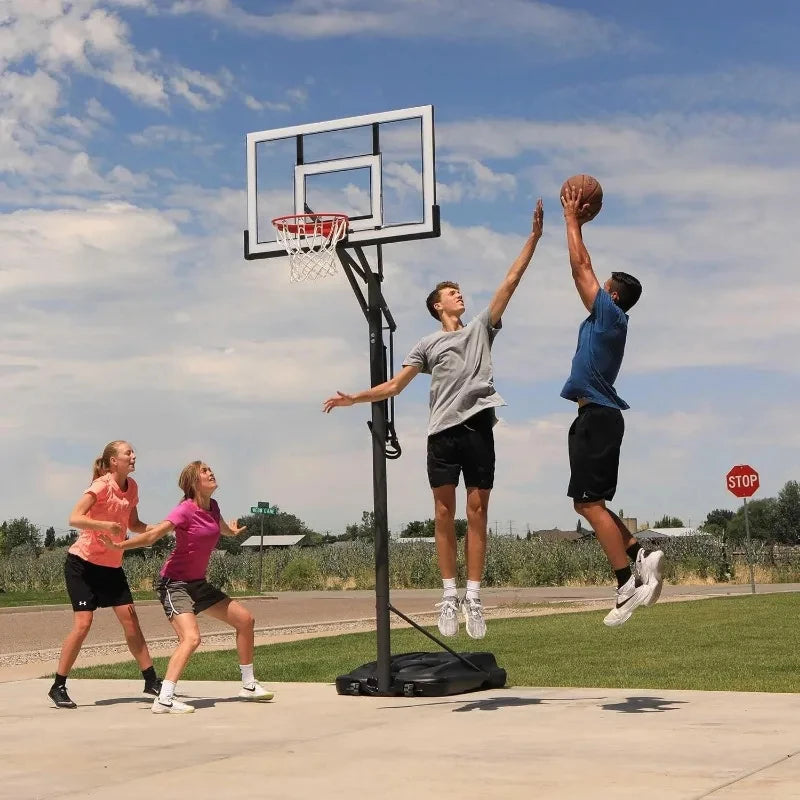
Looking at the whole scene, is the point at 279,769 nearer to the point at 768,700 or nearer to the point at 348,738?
the point at 348,738

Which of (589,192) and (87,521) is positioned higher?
(589,192)

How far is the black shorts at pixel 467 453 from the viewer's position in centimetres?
914

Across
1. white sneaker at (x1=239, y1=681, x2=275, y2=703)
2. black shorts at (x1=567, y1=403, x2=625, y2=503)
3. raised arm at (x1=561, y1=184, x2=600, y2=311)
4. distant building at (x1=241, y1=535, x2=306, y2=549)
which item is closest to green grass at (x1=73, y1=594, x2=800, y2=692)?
white sneaker at (x1=239, y1=681, x2=275, y2=703)

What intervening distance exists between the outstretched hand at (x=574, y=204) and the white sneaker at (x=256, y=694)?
4.15m

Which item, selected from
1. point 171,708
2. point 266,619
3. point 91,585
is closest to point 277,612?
point 266,619

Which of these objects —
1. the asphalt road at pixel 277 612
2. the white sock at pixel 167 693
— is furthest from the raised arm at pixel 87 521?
the asphalt road at pixel 277 612

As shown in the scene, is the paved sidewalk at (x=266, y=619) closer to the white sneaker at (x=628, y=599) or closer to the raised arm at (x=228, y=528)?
the raised arm at (x=228, y=528)

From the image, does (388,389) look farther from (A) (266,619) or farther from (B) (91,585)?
(A) (266,619)

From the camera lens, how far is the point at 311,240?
10125 mm

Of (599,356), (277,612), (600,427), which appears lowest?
(277,612)

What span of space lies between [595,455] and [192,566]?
3.16 m

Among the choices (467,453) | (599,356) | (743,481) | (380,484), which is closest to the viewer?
(599,356)

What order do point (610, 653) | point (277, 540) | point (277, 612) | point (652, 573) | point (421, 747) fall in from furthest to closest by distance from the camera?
1. point (277, 540)
2. point (277, 612)
3. point (610, 653)
4. point (652, 573)
5. point (421, 747)

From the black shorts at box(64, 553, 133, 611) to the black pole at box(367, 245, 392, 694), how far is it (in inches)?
78.2
